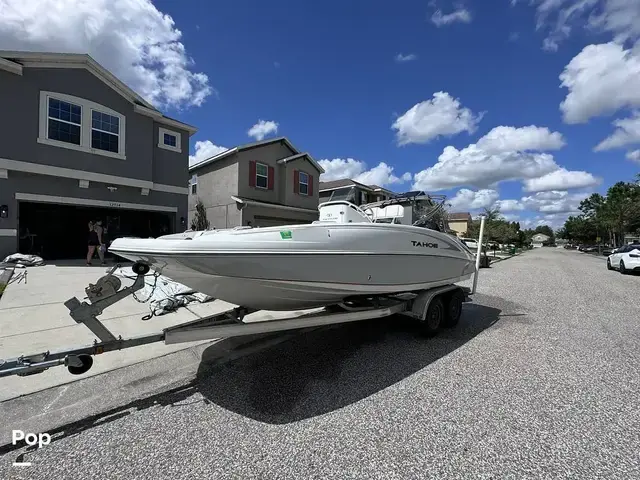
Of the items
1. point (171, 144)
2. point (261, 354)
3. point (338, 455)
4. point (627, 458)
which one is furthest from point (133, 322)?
point (171, 144)

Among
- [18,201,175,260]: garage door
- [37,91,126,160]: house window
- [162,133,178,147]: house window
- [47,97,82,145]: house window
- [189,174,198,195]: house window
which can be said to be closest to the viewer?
[37,91,126,160]: house window

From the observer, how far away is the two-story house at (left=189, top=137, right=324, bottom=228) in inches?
652

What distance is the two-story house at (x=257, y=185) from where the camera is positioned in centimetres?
1656

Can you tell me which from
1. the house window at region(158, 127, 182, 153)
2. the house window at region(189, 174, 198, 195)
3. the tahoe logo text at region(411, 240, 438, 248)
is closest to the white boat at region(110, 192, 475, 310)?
the tahoe logo text at region(411, 240, 438, 248)

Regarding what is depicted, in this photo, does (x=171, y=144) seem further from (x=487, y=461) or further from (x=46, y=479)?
(x=487, y=461)

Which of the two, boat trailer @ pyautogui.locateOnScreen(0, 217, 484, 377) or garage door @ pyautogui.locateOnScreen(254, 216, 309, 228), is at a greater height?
garage door @ pyautogui.locateOnScreen(254, 216, 309, 228)

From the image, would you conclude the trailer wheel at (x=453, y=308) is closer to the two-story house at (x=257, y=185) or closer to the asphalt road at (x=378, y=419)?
the asphalt road at (x=378, y=419)

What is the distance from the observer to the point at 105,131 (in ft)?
38.9

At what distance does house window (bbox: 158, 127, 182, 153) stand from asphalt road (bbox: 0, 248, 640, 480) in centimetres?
1260

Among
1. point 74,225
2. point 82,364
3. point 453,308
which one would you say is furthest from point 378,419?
point 74,225

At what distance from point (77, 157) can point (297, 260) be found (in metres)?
11.7

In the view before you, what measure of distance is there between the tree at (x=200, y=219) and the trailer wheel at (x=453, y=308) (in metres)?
14.8

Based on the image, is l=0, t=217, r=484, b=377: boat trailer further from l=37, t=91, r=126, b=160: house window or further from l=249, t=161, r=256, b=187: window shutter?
l=249, t=161, r=256, b=187: window shutter

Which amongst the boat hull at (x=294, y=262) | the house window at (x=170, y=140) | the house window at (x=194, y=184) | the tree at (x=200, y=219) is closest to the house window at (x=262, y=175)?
the tree at (x=200, y=219)
